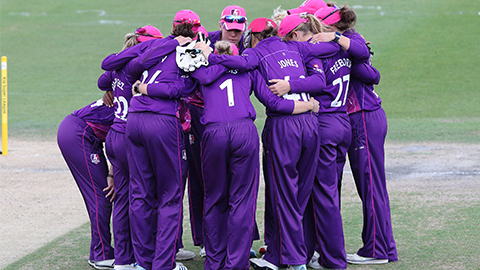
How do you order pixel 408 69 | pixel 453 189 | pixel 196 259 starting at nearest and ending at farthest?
1. pixel 196 259
2. pixel 453 189
3. pixel 408 69

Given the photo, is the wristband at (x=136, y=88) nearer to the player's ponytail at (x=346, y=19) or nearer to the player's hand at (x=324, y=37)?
the player's hand at (x=324, y=37)

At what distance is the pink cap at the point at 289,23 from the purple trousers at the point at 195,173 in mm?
1105

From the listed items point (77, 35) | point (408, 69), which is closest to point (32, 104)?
point (77, 35)

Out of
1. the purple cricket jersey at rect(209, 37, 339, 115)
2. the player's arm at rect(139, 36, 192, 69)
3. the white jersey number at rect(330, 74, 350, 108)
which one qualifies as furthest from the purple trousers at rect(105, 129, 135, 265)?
the white jersey number at rect(330, 74, 350, 108)

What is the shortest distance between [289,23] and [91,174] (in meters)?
2.24

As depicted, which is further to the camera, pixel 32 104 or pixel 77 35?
pixel 77 35

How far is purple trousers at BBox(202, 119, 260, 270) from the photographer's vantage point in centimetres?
492

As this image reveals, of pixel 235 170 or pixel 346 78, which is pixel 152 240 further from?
pixel 346 78

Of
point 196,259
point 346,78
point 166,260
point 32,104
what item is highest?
point 346,78

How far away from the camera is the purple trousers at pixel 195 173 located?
228 inches

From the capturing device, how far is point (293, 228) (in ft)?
16.8

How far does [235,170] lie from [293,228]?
27.9 inches

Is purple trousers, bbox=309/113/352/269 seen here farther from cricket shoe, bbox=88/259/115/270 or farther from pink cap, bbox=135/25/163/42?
cricket shoe, bbox=88/259/115/270

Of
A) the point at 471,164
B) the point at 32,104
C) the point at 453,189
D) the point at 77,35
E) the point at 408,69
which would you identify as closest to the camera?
the point at 453,189
